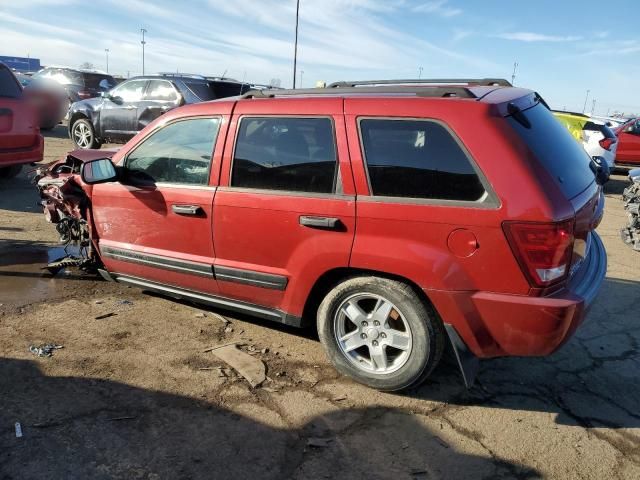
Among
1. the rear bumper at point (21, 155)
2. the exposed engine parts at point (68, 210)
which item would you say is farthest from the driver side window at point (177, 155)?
the rear bumper at point (21, 155)

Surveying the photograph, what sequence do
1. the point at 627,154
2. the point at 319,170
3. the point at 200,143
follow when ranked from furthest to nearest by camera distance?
1. the point at 627,154
2. the point at 200,143
3. the point at 319,170

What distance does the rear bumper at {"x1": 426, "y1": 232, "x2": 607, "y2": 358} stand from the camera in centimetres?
274

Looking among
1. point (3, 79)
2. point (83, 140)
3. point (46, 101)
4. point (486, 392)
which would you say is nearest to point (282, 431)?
point (486, 392)

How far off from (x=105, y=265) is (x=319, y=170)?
7.30 ft

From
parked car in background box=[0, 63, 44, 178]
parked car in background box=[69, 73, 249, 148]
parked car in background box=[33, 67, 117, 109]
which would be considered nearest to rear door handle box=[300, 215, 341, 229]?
parked car in background box=[0, 63, 44, 178]

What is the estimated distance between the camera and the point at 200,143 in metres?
3.77

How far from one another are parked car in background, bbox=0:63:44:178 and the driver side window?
476 cm

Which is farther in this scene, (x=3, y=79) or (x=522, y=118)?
(x=3, y=79)

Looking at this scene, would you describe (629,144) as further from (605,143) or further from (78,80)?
(78,80)

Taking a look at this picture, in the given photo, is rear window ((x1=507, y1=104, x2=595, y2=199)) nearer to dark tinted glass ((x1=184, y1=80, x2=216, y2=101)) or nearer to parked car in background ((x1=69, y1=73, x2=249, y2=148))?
parked car in background ((x1=69, y1=73, x2=249, y2=148))

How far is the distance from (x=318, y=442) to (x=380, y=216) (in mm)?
1264

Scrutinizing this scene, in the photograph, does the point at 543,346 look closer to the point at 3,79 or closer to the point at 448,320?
the point at 448,320

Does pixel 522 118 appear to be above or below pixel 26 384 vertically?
above

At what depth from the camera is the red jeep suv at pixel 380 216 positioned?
276cm
